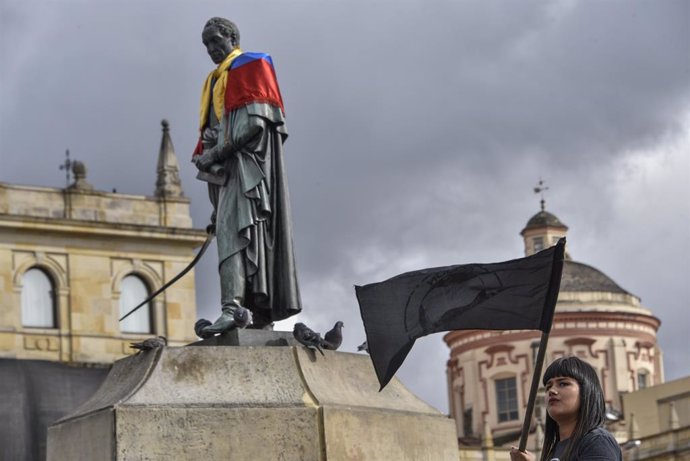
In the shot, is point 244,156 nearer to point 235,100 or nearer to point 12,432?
point 235,100

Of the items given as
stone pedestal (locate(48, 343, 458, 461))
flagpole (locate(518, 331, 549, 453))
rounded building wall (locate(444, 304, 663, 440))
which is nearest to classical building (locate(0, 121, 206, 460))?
rounded building wall (locate(444, 304, 663, 440))

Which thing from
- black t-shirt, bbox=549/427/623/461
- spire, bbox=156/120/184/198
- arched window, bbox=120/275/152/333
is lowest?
black t-shirt, bbox=549/427/623/461

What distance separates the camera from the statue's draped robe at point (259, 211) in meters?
11.3

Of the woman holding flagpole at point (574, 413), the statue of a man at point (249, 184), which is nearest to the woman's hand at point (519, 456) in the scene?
the woman holding flagpole at point (574, 413)

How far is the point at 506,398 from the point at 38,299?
95.0 ft

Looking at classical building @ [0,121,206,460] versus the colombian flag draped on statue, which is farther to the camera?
classical building @ [0,121,206,460]

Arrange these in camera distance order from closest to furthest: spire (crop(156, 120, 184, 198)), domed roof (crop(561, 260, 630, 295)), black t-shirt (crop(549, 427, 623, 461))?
black t-shirt (crop(549, 427, 623, 461)), spire (crop(156, 120, 184, 198)), domed roof (crop(561, 260, 630, 295))

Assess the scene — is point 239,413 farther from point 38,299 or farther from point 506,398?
point 506,398

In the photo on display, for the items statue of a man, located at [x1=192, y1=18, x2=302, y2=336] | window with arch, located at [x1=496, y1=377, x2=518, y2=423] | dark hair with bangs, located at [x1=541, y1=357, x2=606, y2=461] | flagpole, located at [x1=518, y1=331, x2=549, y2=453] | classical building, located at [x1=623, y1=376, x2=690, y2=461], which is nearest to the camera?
dark hair with bangs, located at [x1=541, y1=357, x2=606, y2=461]

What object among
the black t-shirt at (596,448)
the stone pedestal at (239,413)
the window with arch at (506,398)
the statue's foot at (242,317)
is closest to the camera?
the black t-shirt at (596,448)

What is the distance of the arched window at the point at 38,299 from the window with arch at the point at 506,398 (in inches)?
1122

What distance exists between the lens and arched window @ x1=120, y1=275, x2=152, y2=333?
55.0 metres

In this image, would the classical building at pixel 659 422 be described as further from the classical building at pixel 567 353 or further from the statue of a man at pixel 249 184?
the statue of a man at pixel 249 184

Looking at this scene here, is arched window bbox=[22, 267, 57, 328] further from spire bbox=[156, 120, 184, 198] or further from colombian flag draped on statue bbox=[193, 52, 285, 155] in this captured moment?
colombian flag draped on statue bbox=[193, 52, 285, 155]
